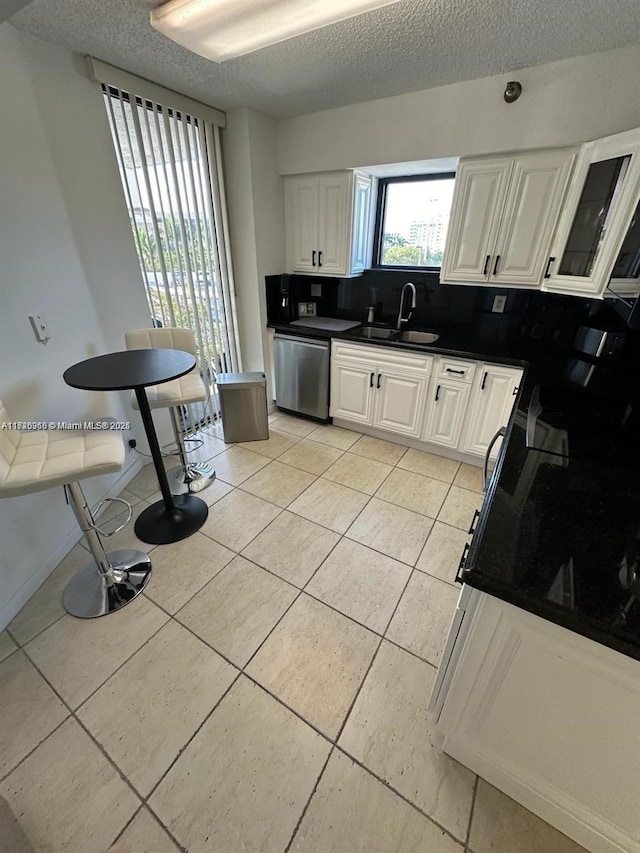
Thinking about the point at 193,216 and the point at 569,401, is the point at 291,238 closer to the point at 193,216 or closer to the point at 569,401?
the point at 193,216

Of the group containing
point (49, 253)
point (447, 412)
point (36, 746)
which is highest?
point (49, 253)

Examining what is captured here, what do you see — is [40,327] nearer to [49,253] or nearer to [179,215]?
[49,253]

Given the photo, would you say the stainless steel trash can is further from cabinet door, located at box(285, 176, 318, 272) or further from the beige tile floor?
cabinet door, located at box(285, 176, 318, 272)

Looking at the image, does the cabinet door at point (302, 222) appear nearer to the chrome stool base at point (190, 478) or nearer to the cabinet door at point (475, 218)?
the cabinet door at point (475, 218)

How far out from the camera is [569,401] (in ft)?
5.57

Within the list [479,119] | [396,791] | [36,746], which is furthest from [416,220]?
[36,746]

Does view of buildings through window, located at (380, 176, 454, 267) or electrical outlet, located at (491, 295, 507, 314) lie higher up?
view of buildings through window, located at (380, 176, 454, 267)

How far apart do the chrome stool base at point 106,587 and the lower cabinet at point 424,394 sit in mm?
2009

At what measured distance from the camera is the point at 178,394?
218cm

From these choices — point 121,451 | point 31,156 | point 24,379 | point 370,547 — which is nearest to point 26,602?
point 121,451

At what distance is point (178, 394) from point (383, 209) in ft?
8.11

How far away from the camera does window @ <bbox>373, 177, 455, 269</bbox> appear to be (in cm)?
285

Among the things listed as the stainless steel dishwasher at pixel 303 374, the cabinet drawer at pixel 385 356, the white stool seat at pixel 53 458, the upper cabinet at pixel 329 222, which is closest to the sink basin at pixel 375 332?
the cabinet drawer at pixel 385 356

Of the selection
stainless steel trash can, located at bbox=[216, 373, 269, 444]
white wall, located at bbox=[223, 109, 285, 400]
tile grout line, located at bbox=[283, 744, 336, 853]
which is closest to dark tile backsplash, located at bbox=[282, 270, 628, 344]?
white wall, located at bbox=[223, 109, 285, 400]
